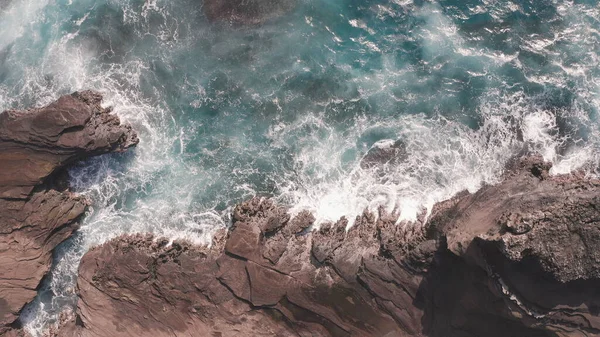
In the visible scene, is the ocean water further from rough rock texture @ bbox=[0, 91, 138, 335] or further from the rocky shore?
rough rock texture @ bbox=[0, 91, 138, 335]

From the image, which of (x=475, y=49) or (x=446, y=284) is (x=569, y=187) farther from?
(x=475, y=49)

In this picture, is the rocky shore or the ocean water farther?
the ocean water

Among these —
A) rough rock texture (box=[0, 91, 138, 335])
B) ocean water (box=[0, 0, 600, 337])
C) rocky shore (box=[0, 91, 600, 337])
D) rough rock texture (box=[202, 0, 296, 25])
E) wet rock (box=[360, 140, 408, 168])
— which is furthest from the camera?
rough rock texture (box=[202, 0, 296, 25])

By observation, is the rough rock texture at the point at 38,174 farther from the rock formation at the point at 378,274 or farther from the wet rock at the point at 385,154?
the wet rock at the point at 385,154

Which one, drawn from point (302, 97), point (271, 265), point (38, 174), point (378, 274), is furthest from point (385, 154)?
point (38, 174)

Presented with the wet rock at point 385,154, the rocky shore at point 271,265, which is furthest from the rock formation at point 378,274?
the wet rock at point 385,154

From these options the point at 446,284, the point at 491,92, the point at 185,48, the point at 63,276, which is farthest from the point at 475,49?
the point at 63,276

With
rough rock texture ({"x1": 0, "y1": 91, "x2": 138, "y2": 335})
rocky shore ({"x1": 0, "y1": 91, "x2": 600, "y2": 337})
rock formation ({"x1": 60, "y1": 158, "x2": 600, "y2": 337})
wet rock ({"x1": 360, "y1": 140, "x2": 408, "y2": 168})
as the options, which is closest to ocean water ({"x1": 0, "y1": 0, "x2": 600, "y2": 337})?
wet rock ({"x1": 360, "y1": 140, "x2": 408, "y2": 168})
